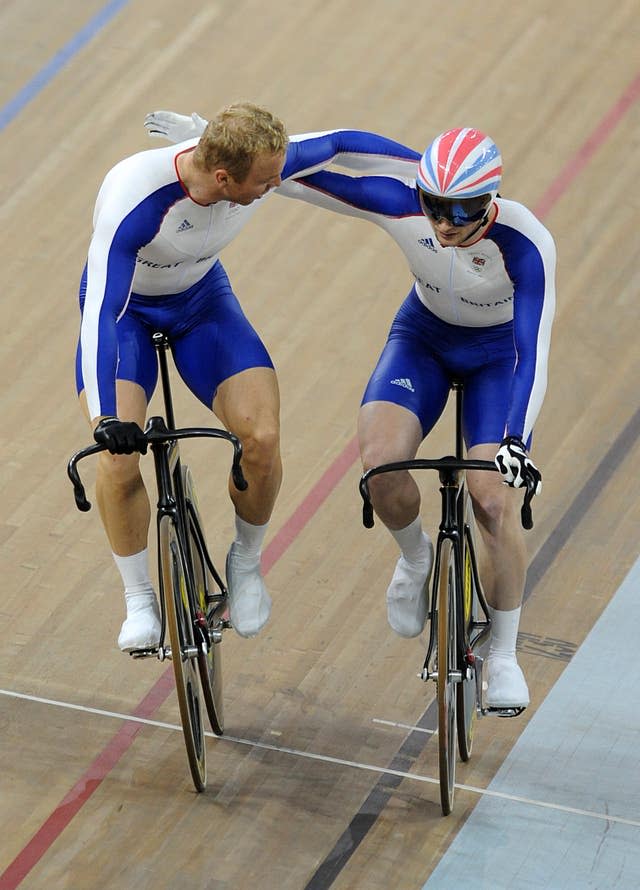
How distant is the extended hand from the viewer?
3.55 meters

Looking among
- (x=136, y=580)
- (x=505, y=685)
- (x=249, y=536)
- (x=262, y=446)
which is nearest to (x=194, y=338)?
(x=262, y=446)

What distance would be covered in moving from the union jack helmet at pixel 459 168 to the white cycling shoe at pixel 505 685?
130 cm

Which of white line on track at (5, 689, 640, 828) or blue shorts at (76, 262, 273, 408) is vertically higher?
blue shorts at (76, 262, 273, 408)

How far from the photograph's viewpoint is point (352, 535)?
17.0 ft

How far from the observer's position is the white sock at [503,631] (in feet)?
13.8

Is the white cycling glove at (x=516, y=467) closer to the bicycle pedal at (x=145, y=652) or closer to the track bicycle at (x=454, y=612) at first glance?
the track bicycle at (x=454, y=612)

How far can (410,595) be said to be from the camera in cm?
425

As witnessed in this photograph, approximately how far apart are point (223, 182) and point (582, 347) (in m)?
2.49

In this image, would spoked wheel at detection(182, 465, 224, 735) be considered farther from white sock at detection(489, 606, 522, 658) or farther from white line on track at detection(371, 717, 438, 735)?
white sock at detection(489, 606, 522, 658)

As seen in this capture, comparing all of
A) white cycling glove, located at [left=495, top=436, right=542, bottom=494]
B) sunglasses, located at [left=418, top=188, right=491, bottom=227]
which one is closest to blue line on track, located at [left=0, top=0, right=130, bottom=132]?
sunglasses, located at [left=418, top=188, right=491, bottom=227]

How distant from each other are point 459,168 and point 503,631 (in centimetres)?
130

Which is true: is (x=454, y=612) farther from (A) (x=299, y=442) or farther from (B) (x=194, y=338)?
(A) (x=299, y=442)

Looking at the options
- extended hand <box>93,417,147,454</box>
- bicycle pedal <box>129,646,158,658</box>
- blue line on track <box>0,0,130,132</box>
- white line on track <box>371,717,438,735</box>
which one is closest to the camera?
extended hand <box>93,417,147,454</box>

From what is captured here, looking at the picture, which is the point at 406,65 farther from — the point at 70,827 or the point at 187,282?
the point at 70,827
